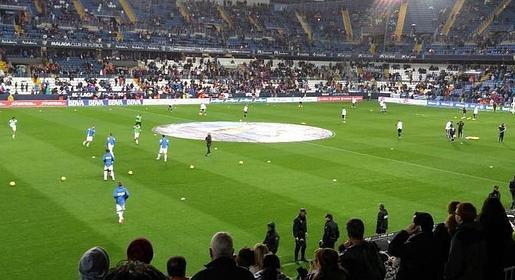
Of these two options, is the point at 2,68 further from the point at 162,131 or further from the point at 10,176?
the point at 10,176

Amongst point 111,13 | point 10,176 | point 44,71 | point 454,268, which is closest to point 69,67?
point 44,71

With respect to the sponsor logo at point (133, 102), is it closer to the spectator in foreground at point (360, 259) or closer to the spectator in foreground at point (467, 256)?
the spectator in foreground at point (360, 259)

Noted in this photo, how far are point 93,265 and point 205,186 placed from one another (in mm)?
17700

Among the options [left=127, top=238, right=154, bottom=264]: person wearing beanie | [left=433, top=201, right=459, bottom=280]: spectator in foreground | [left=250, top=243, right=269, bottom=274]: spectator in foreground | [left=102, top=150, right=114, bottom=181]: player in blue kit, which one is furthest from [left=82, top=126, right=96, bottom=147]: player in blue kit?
[left=127, top=238, right=154, bottom=264]: person wearing beanie

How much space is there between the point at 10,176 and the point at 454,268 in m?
21.0

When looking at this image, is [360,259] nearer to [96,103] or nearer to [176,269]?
[176,269]

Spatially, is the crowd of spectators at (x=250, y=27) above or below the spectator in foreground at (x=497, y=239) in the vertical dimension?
above

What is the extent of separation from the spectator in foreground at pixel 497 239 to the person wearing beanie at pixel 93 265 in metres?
4.77

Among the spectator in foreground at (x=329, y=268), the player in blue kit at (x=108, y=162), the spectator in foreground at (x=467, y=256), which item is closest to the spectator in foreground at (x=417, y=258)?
the spectator in foreground at (x=467, y=256)

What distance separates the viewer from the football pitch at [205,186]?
1559 centimetres

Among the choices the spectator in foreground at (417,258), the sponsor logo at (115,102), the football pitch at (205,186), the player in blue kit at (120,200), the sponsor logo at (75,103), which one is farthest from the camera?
the sponsor logo at (115,102)

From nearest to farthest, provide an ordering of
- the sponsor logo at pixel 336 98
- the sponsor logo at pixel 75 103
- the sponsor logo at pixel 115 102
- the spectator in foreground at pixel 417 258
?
the spectator in foreground at pixel 417 258, the sponsor logo at pixel 75 103, the sponsor logo at pixel 115 102, the sponsor logo at pixel 336 98

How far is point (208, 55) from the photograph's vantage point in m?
83.0

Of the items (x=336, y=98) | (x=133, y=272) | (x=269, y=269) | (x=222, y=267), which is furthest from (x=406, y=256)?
(x=336, y=98)
